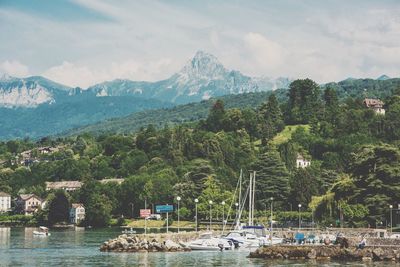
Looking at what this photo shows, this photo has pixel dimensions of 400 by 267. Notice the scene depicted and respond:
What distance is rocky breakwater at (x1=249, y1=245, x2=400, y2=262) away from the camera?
59322mm

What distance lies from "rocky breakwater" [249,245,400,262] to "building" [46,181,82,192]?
382 feet

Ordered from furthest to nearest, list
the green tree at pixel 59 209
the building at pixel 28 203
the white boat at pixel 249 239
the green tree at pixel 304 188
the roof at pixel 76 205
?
the building at pixel 28 203
the roof at pixel 76 205
the green tree at pixel 59 209
the green tree at pixel 304 188
the white boat at pixel 249 239

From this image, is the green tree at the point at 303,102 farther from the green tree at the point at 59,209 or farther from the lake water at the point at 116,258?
the lake water at the point at 116,258

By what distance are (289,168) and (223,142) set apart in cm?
1745

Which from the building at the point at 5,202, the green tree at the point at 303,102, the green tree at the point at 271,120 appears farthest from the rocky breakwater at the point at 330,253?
the building at the point at 5,202

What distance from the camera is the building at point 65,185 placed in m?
179

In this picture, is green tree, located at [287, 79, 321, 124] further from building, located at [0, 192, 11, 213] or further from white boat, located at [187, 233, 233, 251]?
white boat, located at [187, 233, 233, 251]

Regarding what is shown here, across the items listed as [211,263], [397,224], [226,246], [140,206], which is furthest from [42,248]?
[140,206]

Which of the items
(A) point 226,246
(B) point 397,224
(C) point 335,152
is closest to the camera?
(A) point 226,246

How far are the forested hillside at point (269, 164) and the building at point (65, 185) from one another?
2305mm

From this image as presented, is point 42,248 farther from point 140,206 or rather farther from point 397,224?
point 140,206

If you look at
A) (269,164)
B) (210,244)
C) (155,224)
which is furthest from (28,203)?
(210,244)

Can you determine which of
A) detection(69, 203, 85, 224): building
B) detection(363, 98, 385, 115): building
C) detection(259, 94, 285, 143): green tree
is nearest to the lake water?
detection(69, 203, 85, 224): building

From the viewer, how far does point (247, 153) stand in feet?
518
